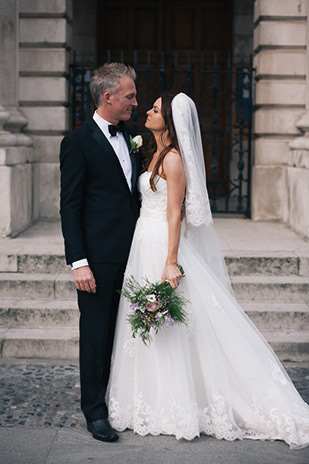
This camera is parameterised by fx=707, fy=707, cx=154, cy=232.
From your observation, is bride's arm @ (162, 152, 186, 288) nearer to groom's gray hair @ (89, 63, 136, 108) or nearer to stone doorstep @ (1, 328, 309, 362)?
groom's gray hair @ (89, 63, 136, 108)

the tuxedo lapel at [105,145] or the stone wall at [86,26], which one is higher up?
the stone wall at [86,26]

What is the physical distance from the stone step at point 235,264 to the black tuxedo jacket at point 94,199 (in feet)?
8.42

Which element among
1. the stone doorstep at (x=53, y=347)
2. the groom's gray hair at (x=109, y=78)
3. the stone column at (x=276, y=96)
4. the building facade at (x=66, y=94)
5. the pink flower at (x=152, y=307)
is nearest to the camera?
the pink flower at (x=152, y=307)

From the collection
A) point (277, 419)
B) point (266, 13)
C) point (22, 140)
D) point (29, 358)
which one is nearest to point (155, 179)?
point (277, 419)

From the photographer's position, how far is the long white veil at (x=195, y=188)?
429 cm

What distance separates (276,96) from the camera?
9.23 m

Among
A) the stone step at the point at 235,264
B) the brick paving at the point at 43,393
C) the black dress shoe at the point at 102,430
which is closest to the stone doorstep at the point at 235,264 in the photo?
the stone step at the point at 235,264

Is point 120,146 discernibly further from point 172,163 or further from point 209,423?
point 209,423

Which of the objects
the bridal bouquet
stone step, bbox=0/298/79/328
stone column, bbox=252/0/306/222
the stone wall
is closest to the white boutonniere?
the bridal bouquet

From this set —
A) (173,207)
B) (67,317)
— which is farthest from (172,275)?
(67,317)

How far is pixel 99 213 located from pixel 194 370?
115cm

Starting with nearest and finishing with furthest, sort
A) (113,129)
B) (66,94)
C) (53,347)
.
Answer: (113,129) → (53,347) → (66,94)

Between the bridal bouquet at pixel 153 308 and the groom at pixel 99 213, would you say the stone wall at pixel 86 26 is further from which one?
the bridal bouquet at pixel 153 308

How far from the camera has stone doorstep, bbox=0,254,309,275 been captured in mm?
6875
